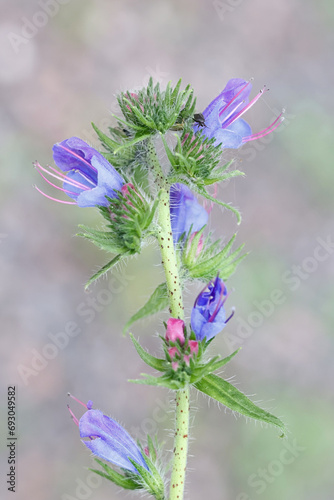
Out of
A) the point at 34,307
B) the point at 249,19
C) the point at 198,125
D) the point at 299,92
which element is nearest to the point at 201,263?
the point at 198,125

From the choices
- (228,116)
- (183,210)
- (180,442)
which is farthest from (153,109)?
(180,442)

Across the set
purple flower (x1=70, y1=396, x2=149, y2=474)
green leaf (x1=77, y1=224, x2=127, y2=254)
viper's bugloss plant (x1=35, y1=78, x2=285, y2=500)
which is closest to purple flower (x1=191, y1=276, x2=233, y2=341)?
viper's bugloss plant (x1=35, y1=78, x2=285, y2=500)

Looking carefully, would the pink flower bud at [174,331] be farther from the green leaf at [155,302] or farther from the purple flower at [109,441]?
the purple flower at [109,441]

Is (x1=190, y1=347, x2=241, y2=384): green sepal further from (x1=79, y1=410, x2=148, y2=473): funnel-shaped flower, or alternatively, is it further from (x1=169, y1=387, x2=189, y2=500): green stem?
(x1=79, y1=410, x2=148, y2=473): funnel-shaped flower

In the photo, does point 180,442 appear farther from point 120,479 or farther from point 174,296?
point 174,296

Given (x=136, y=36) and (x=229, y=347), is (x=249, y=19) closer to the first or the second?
(x=136, y=36)

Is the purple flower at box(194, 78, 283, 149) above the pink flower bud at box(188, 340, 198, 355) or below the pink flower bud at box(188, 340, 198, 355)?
above
